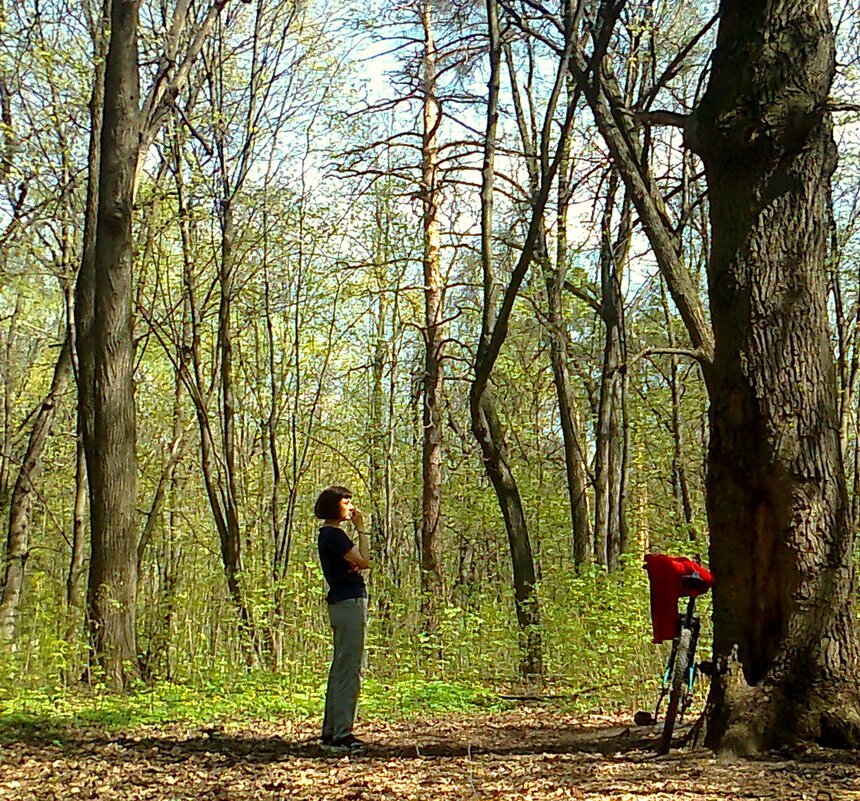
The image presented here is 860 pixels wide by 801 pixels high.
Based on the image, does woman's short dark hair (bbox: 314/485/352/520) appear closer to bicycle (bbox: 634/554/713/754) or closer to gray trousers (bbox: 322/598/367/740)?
gray trousers (bbox: 322/598/367/740)

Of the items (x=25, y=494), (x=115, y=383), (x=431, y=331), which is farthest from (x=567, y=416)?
(x=25, y=494)

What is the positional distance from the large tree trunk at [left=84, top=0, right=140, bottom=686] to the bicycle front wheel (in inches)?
216

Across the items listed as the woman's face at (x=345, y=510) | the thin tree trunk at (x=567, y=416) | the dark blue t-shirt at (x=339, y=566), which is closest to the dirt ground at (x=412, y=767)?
the dark blue t-shirt at (x=339, y=566)

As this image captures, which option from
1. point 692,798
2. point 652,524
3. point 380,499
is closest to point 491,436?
point 692,798

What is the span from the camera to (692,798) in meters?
4.38

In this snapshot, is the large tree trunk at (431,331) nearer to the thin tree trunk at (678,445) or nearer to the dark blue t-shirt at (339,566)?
the thin tree trunk at (678,445)

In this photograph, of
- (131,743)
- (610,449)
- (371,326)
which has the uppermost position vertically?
(371,326)

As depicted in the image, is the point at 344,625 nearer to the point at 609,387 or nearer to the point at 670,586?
the point at 670,586

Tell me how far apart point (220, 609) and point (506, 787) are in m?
6.91

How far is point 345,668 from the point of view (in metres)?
6.35

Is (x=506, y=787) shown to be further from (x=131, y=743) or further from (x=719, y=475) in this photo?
(x=131, y=743)

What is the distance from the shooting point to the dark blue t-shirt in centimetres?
637

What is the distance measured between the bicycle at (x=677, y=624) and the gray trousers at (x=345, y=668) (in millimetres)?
2041

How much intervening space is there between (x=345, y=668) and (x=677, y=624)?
90.0 inches
